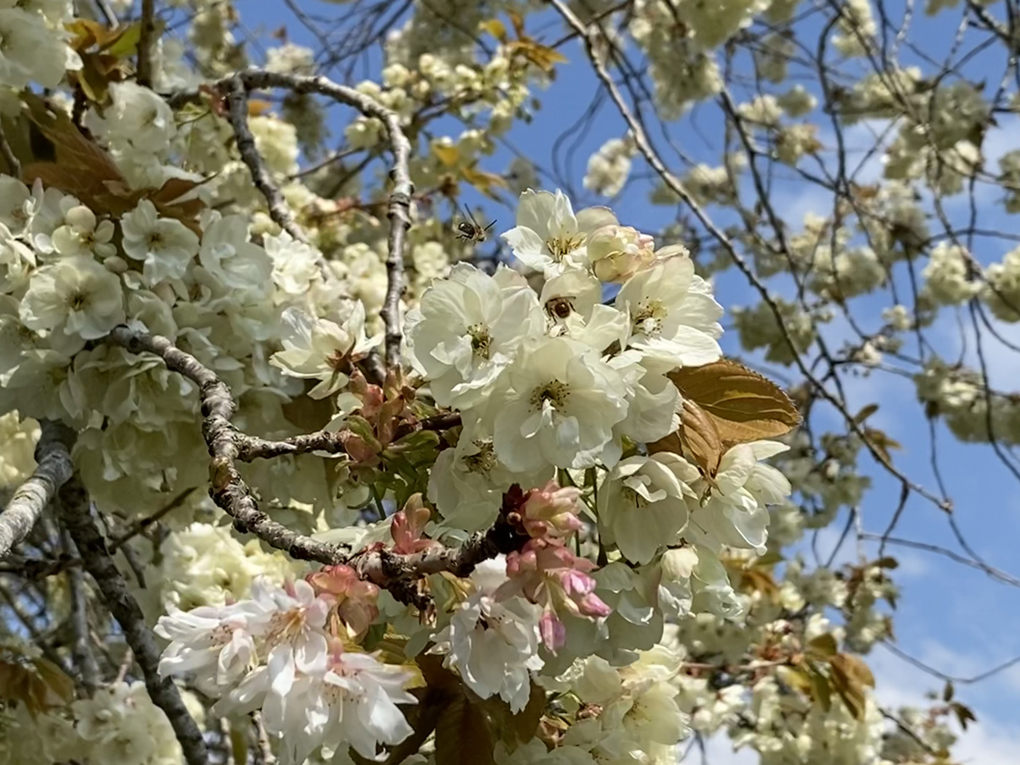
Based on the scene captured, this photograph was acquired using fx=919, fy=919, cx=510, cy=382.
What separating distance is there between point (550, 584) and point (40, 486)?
0.64 meters

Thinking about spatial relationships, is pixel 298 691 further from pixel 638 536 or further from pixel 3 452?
pixel 3 452

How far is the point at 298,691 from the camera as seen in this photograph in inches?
22.8

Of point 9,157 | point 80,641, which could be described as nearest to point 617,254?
point 9,157

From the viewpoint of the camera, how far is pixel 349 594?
605 mm

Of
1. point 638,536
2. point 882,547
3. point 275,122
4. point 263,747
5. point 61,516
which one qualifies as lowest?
point 263,747

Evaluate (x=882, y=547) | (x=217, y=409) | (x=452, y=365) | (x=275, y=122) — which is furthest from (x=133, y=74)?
(x=882, y=547)

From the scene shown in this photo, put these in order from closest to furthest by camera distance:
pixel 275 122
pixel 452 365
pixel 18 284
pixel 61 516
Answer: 1. pixel 452 365
2. pixel 18 284
3. pixel 61 516
4. pixel 275 122

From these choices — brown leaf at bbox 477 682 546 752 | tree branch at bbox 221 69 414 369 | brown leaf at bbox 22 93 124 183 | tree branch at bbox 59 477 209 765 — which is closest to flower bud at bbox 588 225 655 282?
tree branch at bbox 221 69 414 369

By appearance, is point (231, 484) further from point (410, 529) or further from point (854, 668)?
point (854, 668)

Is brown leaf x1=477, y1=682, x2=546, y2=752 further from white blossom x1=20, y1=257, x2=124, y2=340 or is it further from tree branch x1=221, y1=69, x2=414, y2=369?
white blossom x1=20, y1=257, x2=124, y2=340

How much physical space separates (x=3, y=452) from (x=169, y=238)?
0.80 metres

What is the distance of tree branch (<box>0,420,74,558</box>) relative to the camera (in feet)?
2.69

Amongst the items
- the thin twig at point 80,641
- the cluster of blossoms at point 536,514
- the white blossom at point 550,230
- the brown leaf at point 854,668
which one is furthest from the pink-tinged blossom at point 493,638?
the brown leaf at point 854,668

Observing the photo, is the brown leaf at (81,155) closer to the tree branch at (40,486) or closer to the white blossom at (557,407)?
the tree branch at (40,486)
